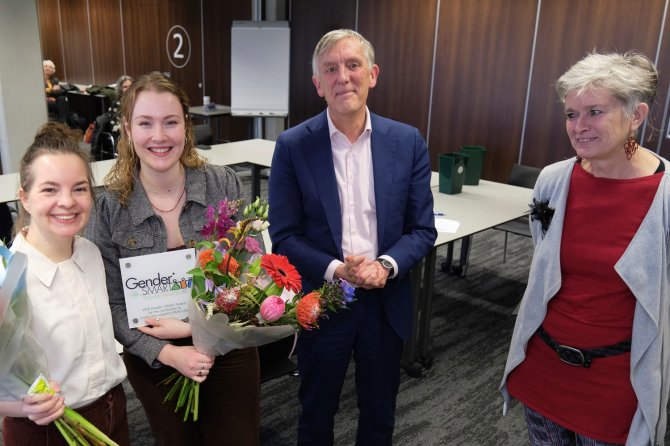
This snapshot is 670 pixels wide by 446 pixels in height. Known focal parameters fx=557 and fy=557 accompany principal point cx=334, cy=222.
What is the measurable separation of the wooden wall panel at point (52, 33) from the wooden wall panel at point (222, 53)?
16.6 feet

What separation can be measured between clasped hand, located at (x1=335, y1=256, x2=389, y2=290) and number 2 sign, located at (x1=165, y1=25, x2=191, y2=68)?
28.6 ft

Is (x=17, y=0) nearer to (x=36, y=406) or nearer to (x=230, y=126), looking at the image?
(x=230, y=126)

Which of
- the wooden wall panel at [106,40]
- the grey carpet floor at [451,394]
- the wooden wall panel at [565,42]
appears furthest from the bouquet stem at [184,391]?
the wooden wall panel at [106,40]

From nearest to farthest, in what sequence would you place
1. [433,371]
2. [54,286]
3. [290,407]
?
1. [54,286]
2. [290,407]
3. [433,371]

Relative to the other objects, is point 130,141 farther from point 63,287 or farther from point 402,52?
point 402,52

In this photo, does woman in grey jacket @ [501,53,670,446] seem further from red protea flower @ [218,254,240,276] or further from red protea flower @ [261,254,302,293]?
red protea flower @ [218,254,240,276]

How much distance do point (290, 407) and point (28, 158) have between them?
1.92 meters

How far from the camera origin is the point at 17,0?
5430 millimetres

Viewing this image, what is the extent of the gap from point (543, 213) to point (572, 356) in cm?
40

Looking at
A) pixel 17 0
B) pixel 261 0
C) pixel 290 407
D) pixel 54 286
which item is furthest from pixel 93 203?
pixel 261 0

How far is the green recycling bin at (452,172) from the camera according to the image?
12.8 feet

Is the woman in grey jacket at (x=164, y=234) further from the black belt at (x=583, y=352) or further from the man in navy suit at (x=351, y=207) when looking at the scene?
the black belt at (x=583, y=352)

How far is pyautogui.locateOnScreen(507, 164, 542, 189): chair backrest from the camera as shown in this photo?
15.0 ft

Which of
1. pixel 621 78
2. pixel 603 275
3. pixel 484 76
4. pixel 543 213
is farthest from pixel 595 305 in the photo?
pixel 484 76
